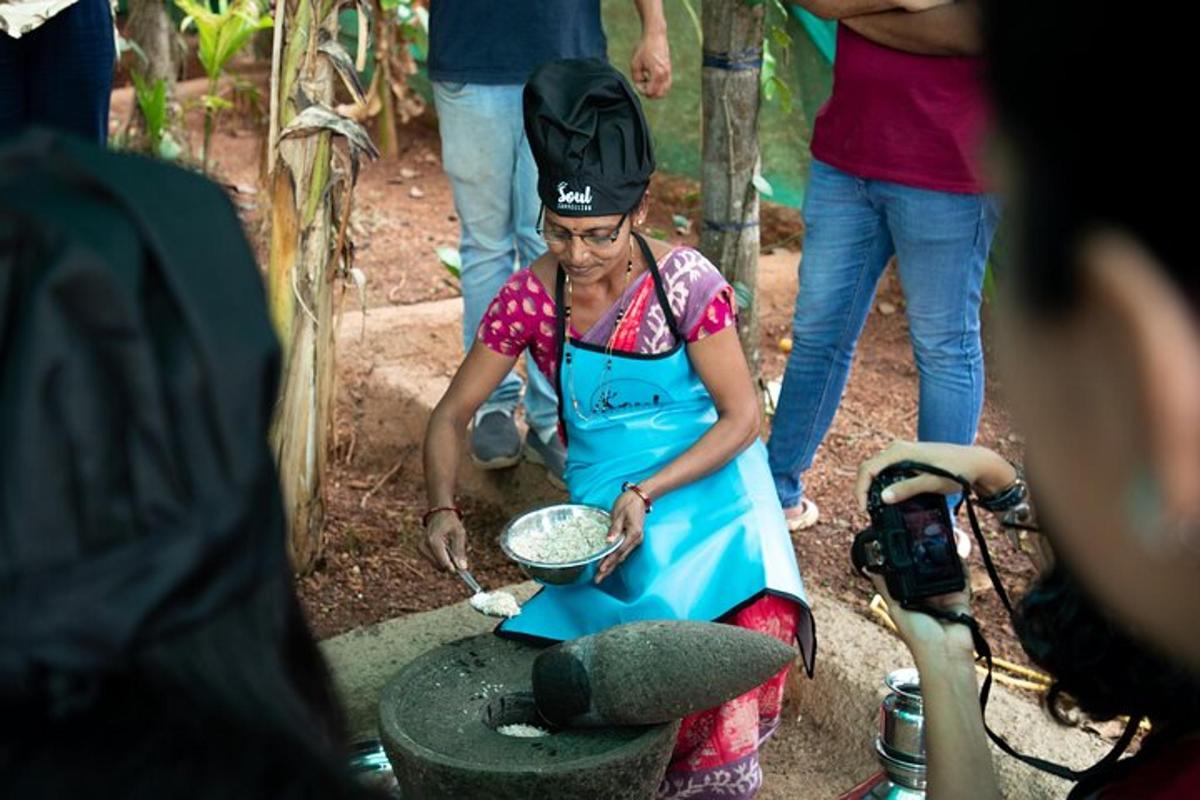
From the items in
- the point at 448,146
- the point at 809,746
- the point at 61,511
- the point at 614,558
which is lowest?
the point at 809,746

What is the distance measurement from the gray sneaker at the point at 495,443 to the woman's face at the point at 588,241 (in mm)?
1072

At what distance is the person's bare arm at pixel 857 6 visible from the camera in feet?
10.6

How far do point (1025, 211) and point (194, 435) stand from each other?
19.3 inches

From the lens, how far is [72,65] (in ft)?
11.8

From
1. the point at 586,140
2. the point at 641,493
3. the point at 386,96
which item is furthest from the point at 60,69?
the point at 386,96

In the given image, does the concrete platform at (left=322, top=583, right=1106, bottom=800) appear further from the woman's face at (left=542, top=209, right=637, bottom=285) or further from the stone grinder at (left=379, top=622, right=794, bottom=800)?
the woman's face at (left=542, top=209, right=637, bottom=285)

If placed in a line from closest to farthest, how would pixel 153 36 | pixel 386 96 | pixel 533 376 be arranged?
pixel 533 376 → pixel 153 36 → pixel 386 96

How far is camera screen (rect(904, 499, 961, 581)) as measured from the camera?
6.40ft

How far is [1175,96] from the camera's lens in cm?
76

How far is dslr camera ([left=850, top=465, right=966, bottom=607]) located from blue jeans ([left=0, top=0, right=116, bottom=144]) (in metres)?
2.27

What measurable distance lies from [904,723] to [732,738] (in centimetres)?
31

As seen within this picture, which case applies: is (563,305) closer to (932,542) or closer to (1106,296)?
(932,542)

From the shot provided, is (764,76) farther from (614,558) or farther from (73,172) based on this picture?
(73,172)

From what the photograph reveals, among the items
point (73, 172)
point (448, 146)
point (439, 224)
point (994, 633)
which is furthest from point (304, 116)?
point (439, 224)
